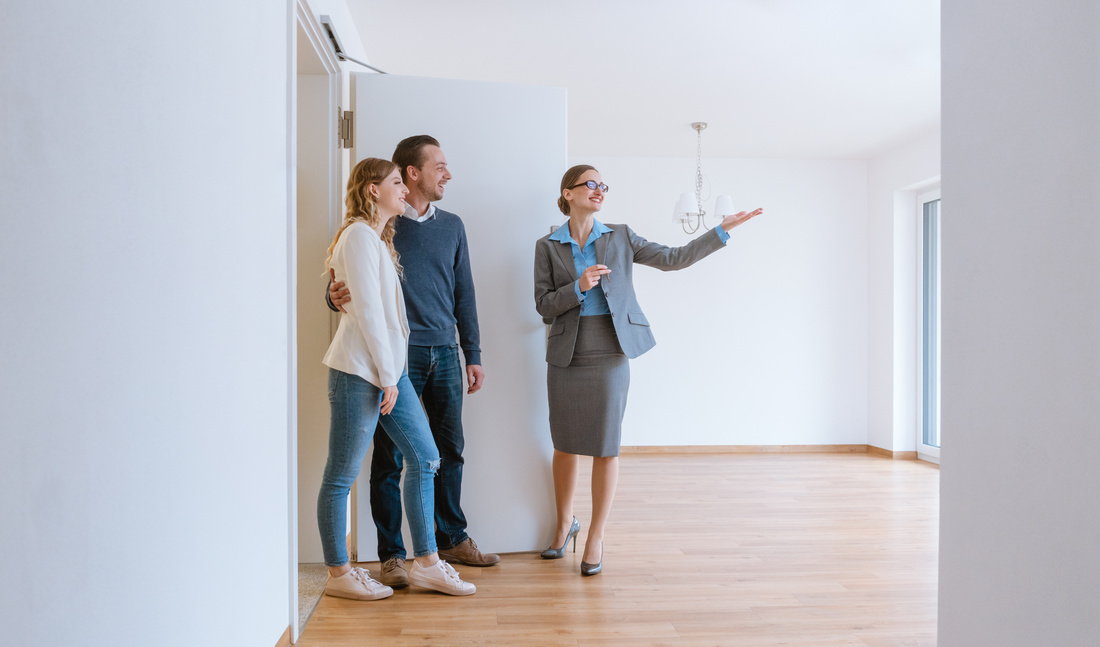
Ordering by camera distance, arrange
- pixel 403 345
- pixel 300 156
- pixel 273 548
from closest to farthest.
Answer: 1. pixel 273 548
2. pixel 403 345
3. pixel 300 156

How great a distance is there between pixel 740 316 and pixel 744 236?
65cm

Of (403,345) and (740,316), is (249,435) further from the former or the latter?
(740,316)

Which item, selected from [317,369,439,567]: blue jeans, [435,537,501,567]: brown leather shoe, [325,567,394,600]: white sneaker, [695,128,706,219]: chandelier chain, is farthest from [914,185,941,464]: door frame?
[325,567,394,600]: white sneaker

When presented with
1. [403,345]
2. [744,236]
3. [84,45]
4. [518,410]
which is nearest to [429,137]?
[403,345]

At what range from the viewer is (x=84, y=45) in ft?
3.02

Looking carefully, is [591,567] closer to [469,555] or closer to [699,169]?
[469,555]

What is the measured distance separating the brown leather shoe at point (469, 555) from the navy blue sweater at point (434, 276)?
0.74 meters

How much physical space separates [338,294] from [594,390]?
95 centimetres

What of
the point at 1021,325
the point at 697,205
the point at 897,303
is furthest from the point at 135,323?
the point at 897,303

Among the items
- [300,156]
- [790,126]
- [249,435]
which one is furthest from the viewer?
[790,126]

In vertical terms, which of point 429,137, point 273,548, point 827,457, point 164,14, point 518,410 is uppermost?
point 429,137

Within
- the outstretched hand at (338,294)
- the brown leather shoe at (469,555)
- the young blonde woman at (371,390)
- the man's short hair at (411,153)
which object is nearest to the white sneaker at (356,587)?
the young blonde woman at (371,390)

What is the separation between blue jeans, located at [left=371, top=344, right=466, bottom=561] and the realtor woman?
363mm

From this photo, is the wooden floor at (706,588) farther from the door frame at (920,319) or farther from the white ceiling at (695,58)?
the white ceiling at (695,58)
